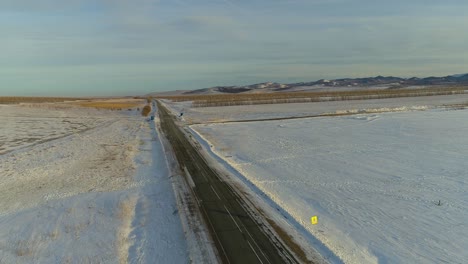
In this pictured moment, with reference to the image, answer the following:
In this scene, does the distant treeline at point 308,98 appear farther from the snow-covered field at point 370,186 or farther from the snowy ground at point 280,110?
the snow-covered field at point 370,186

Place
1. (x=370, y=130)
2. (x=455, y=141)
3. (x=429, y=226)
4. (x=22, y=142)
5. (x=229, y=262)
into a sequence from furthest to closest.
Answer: (x=370, y=130), (x=22, y=142), (x=455, y=141), (x=429, y=226), (x=229, y=262)

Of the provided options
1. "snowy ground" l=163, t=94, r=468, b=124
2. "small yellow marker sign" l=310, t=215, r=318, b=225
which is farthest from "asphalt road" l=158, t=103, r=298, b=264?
"snowy ground" l=163, t=94, r=468, b=124

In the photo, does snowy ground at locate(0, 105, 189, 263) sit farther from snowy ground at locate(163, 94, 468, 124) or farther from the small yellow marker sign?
snowy ground at locate(163, 94, 468, 124)

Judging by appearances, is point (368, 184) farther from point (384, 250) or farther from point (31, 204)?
point (31, 204)

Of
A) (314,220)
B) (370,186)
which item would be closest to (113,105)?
(370,186)

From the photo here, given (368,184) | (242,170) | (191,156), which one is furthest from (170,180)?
(368,184)
